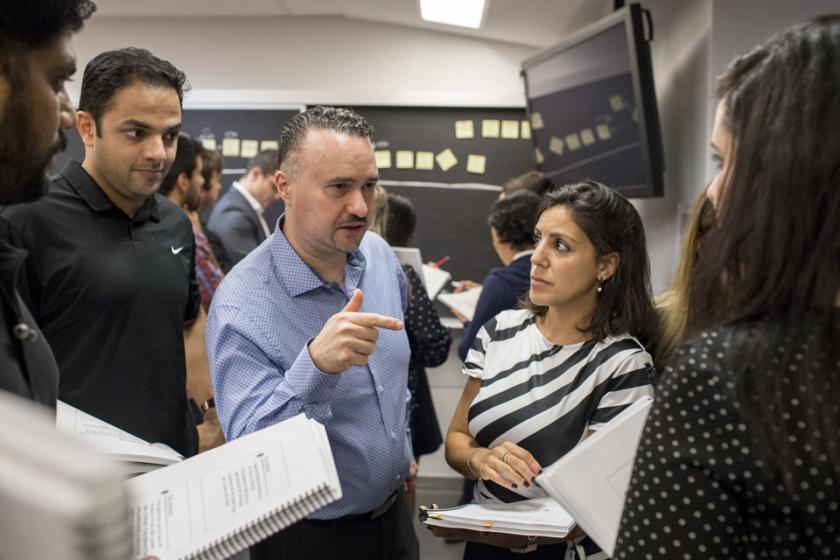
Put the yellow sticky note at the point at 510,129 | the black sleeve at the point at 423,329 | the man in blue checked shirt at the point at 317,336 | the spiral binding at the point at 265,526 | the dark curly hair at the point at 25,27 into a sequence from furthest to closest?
the yellow sticky note at the point at 510,129
the black sleeve at the point at 423,329
the man in blue checked shirt at the point at 317,336
the spiral binding at the point at 265,526
the dark curly hair at the point at 25,27

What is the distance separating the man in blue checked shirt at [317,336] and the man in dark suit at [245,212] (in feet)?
6.37

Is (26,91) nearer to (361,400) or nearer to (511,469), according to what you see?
(361,400)

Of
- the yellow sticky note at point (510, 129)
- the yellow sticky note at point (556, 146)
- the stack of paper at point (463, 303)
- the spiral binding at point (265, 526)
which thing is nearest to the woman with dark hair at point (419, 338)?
the stack of paper at point (463, 303)

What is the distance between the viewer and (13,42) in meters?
0.84

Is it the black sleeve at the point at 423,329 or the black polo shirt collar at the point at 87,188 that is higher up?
the black polo shirt collar at the point at 87,188

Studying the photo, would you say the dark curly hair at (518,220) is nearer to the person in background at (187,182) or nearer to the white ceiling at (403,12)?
the person in background at (187,182)

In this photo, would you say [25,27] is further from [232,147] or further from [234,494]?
[232,147]

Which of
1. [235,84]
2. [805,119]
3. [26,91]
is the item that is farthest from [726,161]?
[235,84]

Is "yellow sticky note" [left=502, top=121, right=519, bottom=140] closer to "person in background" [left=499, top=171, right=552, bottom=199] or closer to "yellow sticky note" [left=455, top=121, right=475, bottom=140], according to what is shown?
"yellow sticky note" [left=455, top=121, right=475, bottom=140]

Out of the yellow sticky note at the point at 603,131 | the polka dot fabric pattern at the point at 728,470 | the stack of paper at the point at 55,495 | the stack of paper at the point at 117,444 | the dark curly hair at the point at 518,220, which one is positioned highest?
the yellow sticky note at the point at 603,131

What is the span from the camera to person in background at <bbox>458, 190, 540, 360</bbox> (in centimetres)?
263

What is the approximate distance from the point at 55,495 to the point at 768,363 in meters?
0.67

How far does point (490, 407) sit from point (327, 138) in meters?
0.71

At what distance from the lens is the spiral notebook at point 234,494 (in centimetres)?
100
